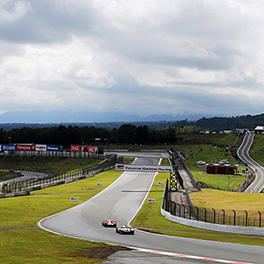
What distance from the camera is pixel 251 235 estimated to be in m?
36.0

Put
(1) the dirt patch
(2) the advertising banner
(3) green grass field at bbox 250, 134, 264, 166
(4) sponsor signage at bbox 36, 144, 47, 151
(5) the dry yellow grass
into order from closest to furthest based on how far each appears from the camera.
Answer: (1) the dirt patch < (5) the dry yellow grass < (3) green grass field at bbox 250, 134, 264, 166 < (2) the advertising banner < (4) sponsor signage at bbox 36, 144, 47, 151

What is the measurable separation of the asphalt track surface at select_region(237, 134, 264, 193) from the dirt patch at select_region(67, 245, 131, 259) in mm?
51772

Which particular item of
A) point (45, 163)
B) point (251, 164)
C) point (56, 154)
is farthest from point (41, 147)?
point (251, 164)

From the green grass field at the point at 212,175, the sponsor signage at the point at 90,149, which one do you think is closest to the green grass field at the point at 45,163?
the sponsor signage at the point at 90,149

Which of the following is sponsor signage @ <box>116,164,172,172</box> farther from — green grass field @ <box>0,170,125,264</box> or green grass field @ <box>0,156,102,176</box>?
green grass field @ <box>0,170,125,264</box>

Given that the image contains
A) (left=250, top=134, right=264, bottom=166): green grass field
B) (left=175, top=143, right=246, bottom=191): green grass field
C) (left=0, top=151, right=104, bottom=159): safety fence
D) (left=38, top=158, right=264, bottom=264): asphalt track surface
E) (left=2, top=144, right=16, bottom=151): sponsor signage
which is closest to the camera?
(left=38, top=158, right=264, bottom=264): asphalt track surface

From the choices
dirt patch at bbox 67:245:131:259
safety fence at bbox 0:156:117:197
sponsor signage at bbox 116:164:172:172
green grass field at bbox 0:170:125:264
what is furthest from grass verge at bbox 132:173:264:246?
sponsor signage at bbox 116:164:172:172

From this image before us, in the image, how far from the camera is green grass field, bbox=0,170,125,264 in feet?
87.1

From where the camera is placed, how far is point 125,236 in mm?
34062

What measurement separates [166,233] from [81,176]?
5083 cm

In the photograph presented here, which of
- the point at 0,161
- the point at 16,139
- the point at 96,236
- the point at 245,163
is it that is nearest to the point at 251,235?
the point at 96,236

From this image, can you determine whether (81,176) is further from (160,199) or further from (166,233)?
(166,233)

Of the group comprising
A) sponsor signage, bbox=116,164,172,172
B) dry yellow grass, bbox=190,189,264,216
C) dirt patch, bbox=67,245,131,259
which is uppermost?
sponsor signage, bbox=116,164,172,172

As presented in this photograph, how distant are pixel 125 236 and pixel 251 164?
294 ft
